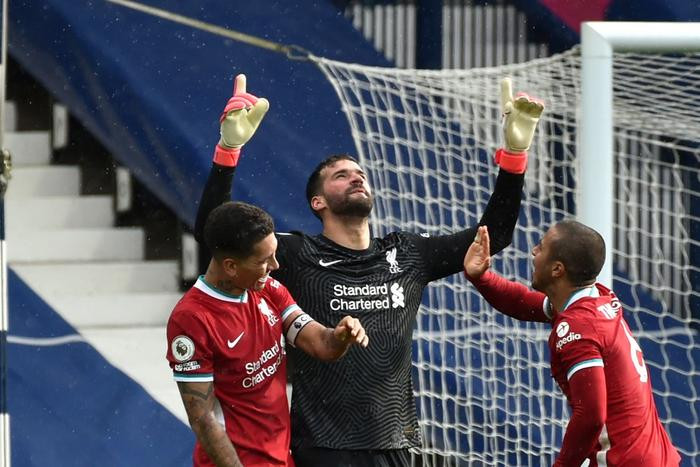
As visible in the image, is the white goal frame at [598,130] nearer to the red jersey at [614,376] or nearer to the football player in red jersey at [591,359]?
the football player in red jersey at [591,359]

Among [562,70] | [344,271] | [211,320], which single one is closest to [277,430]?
[211,320]

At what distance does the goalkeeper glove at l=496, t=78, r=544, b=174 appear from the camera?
14.8ft

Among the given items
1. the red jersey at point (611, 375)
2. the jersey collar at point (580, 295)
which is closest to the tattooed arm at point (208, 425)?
the red jersey at point (611, 375)

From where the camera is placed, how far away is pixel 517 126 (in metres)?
4.56

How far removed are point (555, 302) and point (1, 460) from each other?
1.95 metres

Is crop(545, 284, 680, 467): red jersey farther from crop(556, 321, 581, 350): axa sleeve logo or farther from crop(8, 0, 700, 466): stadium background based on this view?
crop(8, 0, 700, 466): stadium background

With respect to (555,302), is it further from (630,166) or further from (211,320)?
(630,166)

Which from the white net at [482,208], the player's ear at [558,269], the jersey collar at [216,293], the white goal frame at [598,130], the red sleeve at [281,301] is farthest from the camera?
the white net at [482,208]

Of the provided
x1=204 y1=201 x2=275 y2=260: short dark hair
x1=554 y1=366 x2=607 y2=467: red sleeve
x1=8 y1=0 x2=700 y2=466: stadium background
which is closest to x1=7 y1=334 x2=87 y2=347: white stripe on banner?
x1=8 y1=0 x2=700 y2=466: stadium background

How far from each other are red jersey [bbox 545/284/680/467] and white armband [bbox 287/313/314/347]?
753 millimetres

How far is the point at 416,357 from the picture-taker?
6.48 metres

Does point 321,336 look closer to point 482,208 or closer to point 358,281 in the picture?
point 358,281

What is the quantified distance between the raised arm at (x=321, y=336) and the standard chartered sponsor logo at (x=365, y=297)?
0.24 m

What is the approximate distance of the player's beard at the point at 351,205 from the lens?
4520 mm
